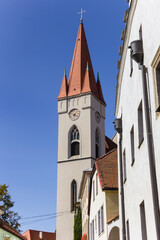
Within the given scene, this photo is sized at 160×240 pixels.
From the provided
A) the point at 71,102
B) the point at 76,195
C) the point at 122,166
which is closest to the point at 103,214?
the point at 122,166

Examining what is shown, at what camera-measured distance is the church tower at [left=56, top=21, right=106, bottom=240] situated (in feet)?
160

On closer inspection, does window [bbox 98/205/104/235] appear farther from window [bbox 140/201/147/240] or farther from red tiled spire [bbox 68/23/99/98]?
red tiled spire [bbox 68/23/99/98]

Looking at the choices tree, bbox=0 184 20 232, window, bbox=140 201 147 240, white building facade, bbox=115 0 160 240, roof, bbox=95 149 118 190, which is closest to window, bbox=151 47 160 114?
white building facade, bbox=115 0 160 240

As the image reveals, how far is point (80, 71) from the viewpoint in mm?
58281

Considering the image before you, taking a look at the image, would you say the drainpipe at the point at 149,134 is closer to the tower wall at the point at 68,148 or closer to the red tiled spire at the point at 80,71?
the tower wall at the point at 68,148

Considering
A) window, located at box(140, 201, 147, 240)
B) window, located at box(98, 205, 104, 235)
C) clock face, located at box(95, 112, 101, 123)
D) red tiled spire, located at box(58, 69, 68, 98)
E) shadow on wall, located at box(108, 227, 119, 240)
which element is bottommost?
window, located at box(140, 201, 147, 240)

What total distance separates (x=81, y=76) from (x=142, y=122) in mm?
48204

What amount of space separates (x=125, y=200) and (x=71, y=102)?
4307cm

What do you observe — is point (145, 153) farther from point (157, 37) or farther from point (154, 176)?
point (157, 37)

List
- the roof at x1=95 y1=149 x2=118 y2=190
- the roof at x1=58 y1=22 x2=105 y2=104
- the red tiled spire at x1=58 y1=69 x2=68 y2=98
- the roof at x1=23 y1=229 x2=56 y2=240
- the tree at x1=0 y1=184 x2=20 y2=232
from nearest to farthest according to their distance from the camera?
the roof at x1=95 y1=149 x2=118 y2=190
the tree at x1=0 y1=184 x2=20 y2=232
the roof at x1=58 y1=22 x2=105 y2=104
the red tiled spire at x1=58 y1=69 x2=68 y2=98
the roof at x1=23 y1=229 x2=56 y2=240

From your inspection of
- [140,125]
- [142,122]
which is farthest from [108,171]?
[142,122]

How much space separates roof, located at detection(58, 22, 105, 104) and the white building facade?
42628mm

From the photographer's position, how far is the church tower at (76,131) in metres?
48.9

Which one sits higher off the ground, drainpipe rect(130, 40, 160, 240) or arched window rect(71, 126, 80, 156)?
arched window rect(71, 126, 80, 156)
